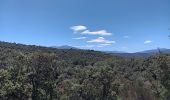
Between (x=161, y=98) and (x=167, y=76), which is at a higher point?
(x=167, y=76)

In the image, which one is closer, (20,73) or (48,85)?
(20,73)

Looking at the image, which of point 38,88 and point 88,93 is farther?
point 88,93

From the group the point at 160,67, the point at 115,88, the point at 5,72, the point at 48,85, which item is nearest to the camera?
the point at 5,72

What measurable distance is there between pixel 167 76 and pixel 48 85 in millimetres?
15450

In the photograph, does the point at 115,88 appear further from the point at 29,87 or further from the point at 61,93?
the point at 29,87

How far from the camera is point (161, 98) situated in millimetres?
40500

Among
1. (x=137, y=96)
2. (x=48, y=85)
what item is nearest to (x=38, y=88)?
(x=48, y=85)

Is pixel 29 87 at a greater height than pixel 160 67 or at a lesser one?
lesser

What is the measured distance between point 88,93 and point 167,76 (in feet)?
42.4

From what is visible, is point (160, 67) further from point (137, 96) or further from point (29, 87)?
point (29, 87)

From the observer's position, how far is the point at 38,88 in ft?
136

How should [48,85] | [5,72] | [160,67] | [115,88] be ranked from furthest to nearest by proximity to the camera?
1. [115,88]
2. [48,85]
3. [160,67]
4. [5,72]

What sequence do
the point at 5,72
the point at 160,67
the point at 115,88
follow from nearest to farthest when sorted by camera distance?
the point at 5,72 → the point at 160,67 → the point at 115,88

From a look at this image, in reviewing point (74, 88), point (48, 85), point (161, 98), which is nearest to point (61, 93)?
point (74, 88)
